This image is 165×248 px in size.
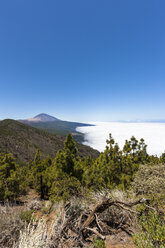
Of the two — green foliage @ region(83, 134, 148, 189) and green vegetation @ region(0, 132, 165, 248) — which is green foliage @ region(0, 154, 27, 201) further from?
green foliage @ region(83, 134, 148, 189)

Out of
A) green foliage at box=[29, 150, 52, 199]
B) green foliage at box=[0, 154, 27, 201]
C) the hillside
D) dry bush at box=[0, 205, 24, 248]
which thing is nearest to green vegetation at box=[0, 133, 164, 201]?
green foliage at box=[0, 154, 27, 201]

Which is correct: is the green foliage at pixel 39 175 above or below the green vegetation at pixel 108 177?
below

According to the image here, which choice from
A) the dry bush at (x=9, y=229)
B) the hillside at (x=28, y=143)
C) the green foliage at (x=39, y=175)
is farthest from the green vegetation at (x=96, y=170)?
the hillside at (x=28, y=143)

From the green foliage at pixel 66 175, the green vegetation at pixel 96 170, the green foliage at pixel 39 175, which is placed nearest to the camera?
the green foliage at pixel 66 175

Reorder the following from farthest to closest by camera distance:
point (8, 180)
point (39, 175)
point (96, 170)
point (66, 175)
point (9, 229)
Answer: point (39, 175) < point (8, 180) < point (96, 170) < point (66, 175) < point (9, 229)

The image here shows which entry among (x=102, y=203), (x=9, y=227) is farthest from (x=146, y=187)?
(x=9, y=227)

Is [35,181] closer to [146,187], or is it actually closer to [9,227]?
[9,227]

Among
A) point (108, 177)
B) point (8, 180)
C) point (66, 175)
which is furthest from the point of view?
point (8, 180)

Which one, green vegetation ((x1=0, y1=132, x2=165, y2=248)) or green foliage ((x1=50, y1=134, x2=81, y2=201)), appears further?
green foliage ((x1=50, y1=134, x2=81, y2=201))

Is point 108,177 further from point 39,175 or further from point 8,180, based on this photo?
point 8,180

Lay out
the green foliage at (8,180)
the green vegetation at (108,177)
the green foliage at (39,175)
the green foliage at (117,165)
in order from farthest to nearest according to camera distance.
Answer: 1. the green foliage at (39,175)
2. the green foliage at (8,180)
3. the green foliage at (117,165)
4. the green vegetation at (108,177)

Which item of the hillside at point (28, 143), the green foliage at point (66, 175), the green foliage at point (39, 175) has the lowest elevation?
the hillside at point (28, 143)

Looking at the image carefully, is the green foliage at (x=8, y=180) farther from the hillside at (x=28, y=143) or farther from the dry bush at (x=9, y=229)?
the hillside at (x=28, y=143)

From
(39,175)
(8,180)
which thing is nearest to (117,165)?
(39,175)
